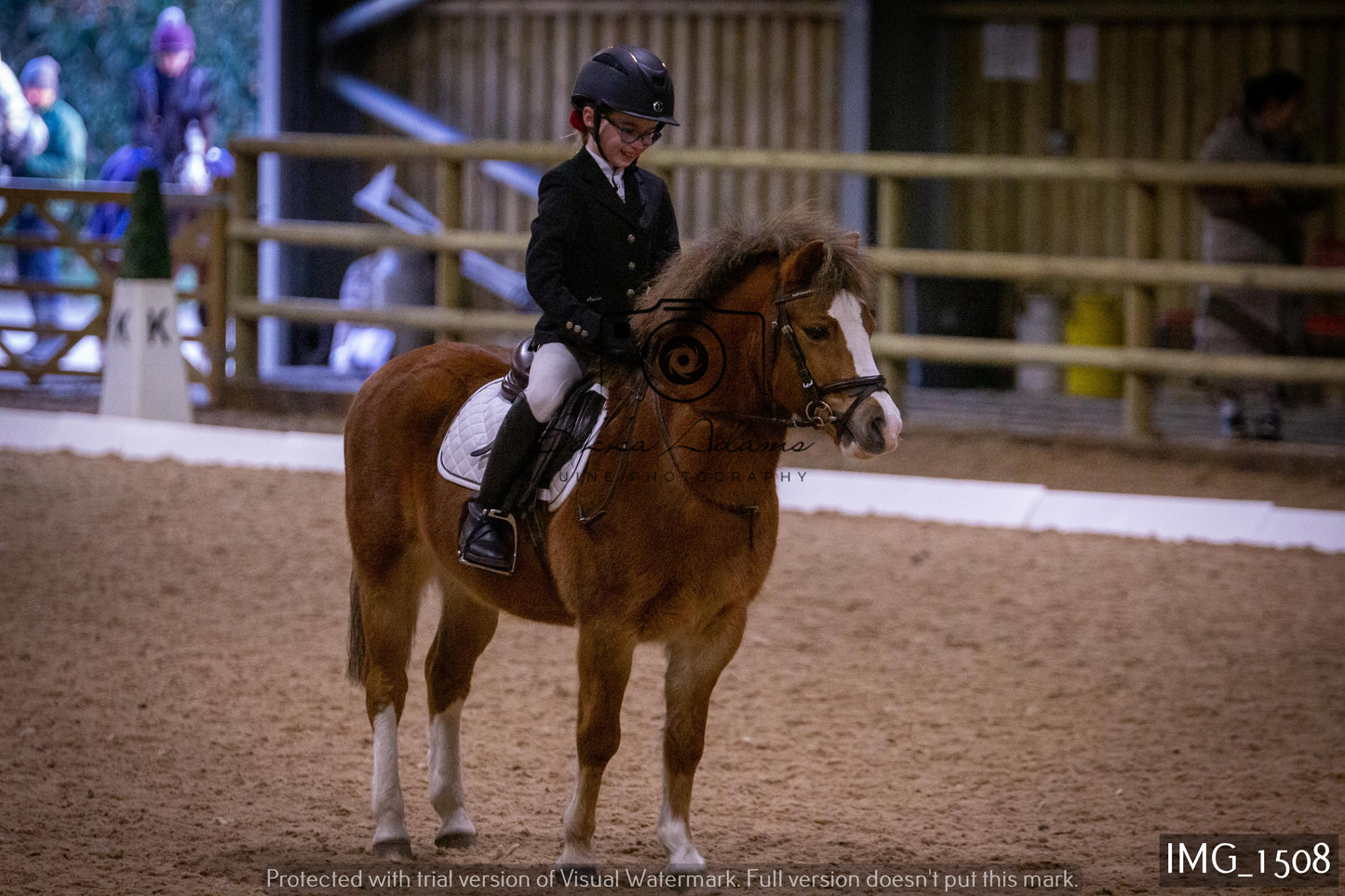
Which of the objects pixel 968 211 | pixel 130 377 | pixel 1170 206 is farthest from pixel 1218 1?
pixel 130 377

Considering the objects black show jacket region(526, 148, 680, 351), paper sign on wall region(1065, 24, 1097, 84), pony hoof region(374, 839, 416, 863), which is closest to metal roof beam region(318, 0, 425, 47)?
paper sign on wall region(1065, 24, 1097, 84)

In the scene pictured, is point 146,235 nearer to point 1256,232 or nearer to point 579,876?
point 1256,232

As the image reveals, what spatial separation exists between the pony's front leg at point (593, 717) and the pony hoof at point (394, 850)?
18.4 inches

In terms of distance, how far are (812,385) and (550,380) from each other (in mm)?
696

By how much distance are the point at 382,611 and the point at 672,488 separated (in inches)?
41.4

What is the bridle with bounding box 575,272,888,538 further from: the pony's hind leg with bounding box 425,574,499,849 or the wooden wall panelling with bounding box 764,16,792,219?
the wooden wall panelling with bounding box 764,16,792,219

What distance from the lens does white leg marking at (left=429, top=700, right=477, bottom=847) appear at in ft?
13.4

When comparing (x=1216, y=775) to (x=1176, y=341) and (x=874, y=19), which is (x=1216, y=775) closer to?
(x=1176, y=341)

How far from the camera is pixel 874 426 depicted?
3.30 metres

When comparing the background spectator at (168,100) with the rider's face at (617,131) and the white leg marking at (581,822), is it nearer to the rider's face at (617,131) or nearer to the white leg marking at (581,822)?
the rider's face at (617,131)

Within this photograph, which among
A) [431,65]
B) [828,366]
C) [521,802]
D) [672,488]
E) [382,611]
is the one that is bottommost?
[521,802]

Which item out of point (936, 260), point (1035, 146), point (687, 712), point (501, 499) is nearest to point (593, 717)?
point (687, 712)

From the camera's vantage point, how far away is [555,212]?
3777 mm

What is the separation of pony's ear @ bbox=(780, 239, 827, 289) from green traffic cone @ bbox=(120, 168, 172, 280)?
732cm
